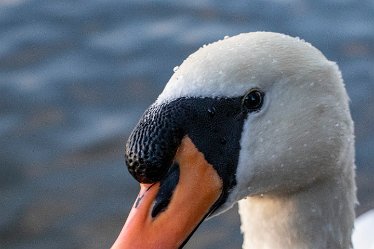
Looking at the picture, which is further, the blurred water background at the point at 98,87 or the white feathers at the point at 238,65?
the blurred water background at the point at 98,87

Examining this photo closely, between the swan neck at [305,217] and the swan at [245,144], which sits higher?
the swan at [245,144]

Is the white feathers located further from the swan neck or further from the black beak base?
the swan neck

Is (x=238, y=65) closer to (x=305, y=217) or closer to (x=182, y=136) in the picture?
(x=182, y=136)

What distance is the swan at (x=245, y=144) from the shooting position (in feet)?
7.47

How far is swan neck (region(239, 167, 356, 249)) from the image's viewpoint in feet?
8.78

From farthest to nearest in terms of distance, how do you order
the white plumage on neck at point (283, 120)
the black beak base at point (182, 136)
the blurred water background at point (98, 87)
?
the blurred water background at point (98, 87)
the white plumage on neck at point (283, 120)
the black beak base at point (182, 136)

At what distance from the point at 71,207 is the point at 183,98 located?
2737 millimetres

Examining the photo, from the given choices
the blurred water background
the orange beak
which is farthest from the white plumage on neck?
the blurred water background

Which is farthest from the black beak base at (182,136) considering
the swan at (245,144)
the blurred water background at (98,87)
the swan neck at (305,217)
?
the blurred water background at (98,87)

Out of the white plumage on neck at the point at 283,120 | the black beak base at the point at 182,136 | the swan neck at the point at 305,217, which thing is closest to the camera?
the black beak base at the point at 182,136

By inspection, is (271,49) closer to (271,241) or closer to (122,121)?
(271,241)

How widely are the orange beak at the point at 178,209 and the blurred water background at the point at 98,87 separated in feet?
7.81

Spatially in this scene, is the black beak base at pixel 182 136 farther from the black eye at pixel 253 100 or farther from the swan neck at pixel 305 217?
the swan neck at pixel 305 217

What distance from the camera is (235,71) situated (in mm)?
2355
